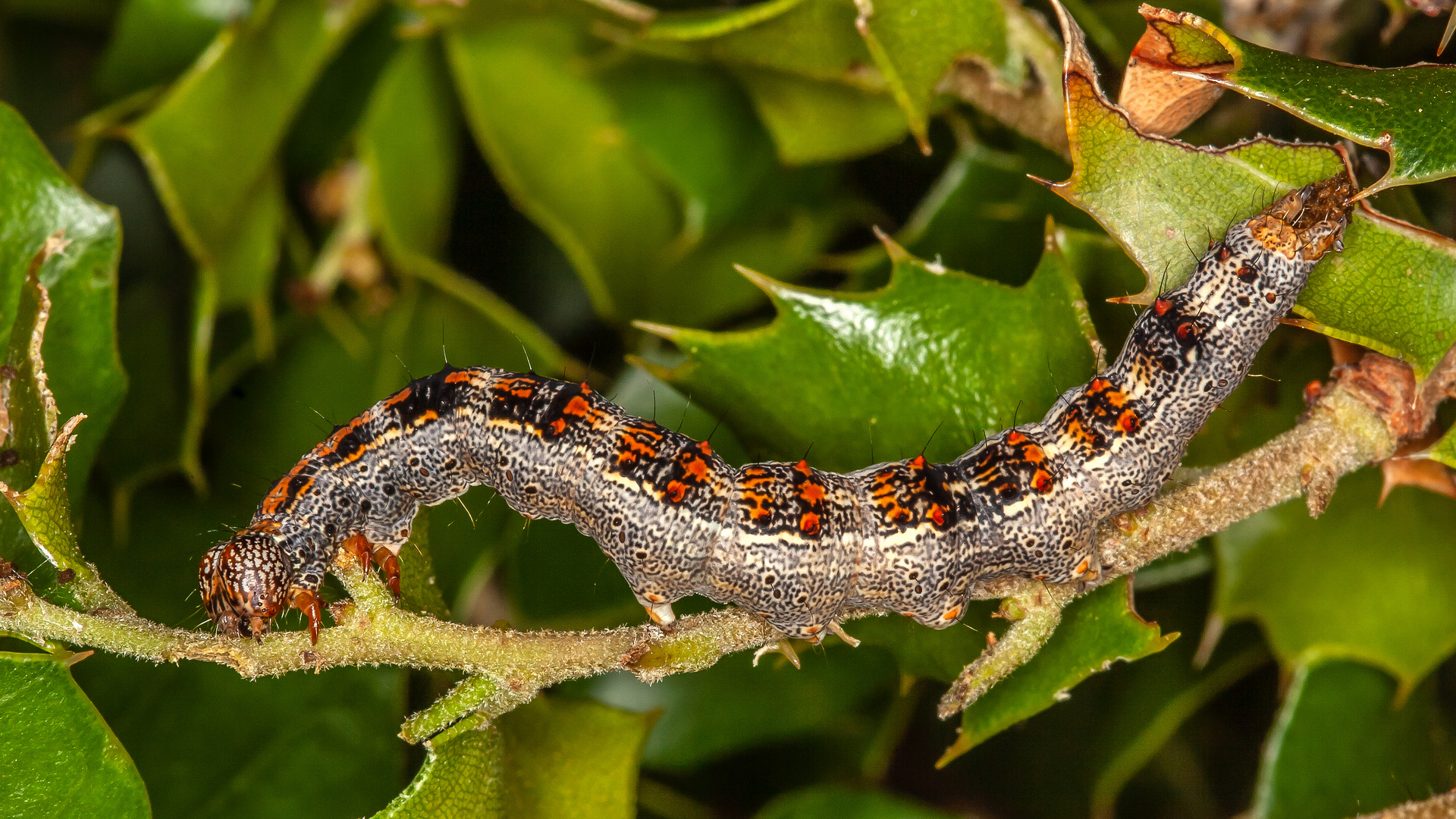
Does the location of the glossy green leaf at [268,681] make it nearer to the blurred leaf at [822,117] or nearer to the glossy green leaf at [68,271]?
the glossy green leaf at [68,271]

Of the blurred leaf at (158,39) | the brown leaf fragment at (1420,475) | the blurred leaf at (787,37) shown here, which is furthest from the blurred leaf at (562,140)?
the brown leaf fragment at (1420,475)

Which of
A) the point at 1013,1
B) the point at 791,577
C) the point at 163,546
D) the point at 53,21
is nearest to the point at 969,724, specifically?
the point at 791,577

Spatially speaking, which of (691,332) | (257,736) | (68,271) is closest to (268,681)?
(257,736)

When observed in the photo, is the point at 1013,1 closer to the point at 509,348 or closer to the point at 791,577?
the point at 791,577

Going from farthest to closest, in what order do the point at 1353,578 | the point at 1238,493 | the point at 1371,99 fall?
the point at 1353,578, the point at 1238,493, the point at 1371,99

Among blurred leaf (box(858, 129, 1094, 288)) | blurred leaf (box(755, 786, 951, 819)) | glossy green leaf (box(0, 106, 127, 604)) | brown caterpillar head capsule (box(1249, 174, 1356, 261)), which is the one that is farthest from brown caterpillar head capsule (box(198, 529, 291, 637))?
brown caterpillar head capsule (box(1249, 174, 1356, 261))

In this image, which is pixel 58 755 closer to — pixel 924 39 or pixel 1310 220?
pixel 924 39

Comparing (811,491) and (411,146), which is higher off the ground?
(411,146)
